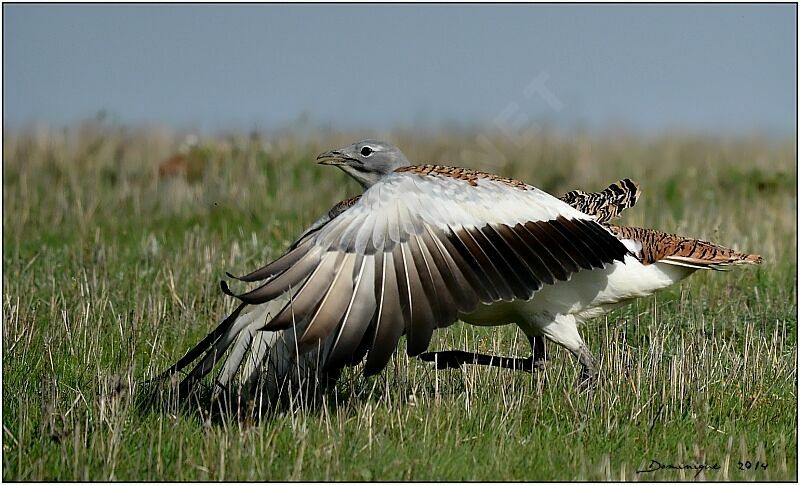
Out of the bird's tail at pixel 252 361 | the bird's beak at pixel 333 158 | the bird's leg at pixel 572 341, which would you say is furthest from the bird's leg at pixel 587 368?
the bird's beak at pixel 333 158

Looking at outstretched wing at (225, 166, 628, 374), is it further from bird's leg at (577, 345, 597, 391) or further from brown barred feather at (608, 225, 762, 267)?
bird's leg at (577, 345, 597, 391)

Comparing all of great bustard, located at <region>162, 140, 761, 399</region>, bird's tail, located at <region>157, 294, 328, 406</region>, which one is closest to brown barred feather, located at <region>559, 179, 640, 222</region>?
great bustard, located at <region>162, 140, 761, 399</region>

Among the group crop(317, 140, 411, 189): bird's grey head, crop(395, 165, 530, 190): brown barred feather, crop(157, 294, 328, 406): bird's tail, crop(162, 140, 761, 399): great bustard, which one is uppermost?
crop(317, 140, 411, 189): bird's grey head

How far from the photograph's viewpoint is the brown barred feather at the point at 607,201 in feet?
22.5

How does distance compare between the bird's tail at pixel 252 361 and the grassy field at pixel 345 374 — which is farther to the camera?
the bird's tail at pixel 252 361

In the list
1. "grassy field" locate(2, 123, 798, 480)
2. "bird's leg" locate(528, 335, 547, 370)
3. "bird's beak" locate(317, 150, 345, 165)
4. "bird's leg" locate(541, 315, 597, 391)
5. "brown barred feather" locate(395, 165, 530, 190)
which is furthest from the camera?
"bird's beak" locate(317, 150, 345, 165)

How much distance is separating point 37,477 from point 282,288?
1.37 metres

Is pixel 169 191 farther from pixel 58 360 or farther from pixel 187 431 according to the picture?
pixel 187 431

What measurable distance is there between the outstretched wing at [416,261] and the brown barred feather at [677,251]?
433 millimetres

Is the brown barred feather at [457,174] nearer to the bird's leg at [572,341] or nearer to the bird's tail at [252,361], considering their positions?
the bird's leg at [572,341]

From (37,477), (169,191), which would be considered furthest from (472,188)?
(169,191)

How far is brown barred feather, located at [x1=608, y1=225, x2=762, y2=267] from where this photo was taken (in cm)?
627

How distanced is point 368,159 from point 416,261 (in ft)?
5.46

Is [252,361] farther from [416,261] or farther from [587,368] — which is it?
[587,368]
